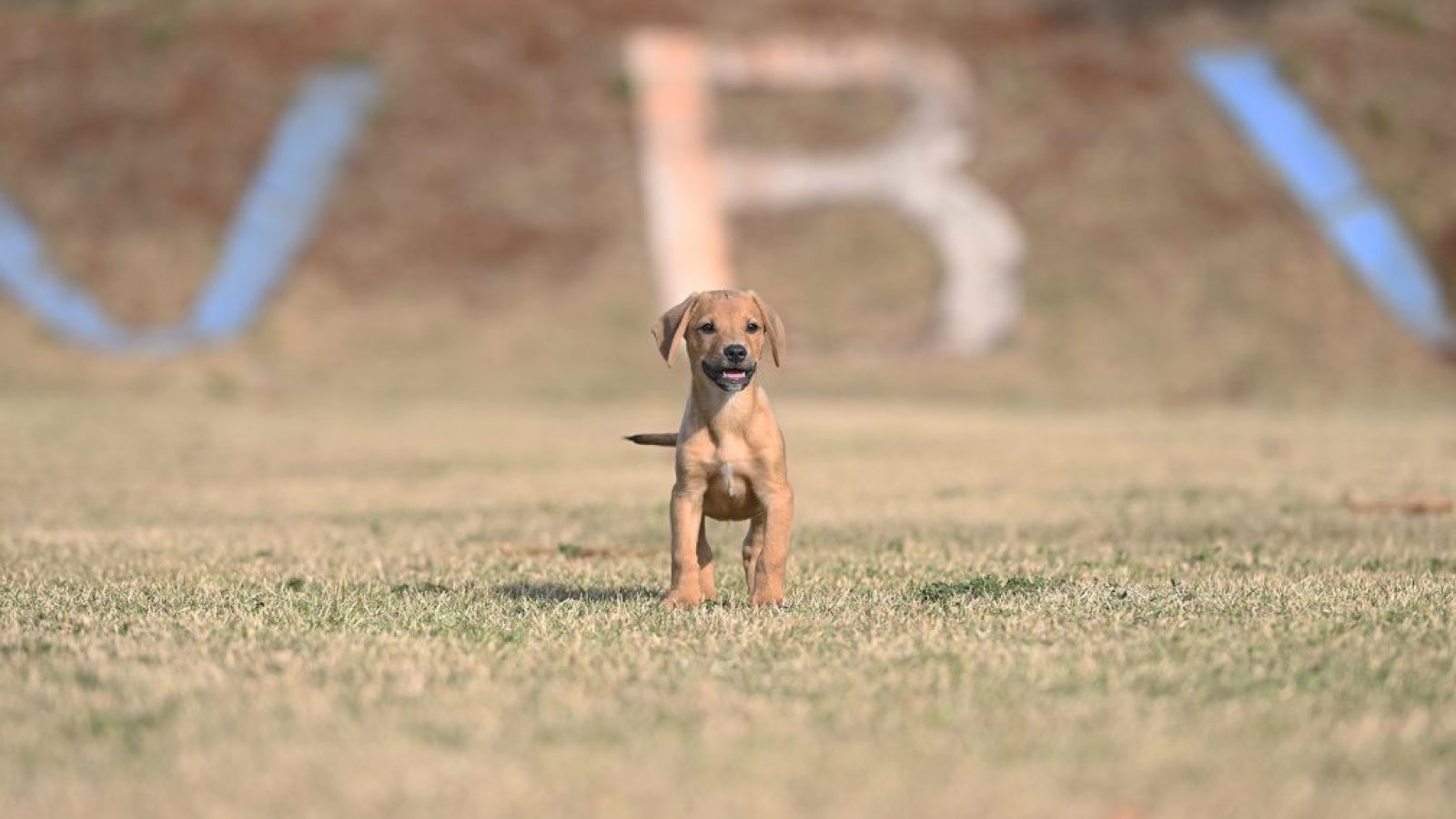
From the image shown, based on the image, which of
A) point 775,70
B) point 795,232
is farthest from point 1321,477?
point 775,70

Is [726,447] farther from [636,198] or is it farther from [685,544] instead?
[636,198]

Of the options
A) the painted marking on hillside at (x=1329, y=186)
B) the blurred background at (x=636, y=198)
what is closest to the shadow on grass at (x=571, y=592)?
the blurred background at (x=636, y=198)

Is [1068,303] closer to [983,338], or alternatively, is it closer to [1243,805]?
[983,338]

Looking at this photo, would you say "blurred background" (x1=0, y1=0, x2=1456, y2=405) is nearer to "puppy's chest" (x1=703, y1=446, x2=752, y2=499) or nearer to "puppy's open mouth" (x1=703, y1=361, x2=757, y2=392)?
"puppy's chest" (x1=703, y1=446, x2=752, y2=499)

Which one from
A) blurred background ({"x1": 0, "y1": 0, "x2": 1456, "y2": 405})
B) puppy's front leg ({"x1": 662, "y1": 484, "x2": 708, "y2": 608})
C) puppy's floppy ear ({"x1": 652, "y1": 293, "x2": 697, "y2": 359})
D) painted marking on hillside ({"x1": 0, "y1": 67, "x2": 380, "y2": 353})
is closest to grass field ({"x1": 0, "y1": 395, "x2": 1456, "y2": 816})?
puppy's front leg ({"x1": 662, "y1": 484, "x2": 708, "y2": 608})

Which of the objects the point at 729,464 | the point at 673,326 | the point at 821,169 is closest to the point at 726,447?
the point at 729,464

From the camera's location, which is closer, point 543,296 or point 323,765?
point 323,765

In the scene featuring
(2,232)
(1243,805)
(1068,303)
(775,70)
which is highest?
(775,70)

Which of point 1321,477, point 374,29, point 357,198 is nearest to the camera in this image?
point 1321,477

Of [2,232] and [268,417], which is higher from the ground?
[2,232]

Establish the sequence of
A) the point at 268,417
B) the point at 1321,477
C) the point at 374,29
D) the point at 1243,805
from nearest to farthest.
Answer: the point at 1243,805, the point at 1321,477, the point at 268,417, the point at 374,29

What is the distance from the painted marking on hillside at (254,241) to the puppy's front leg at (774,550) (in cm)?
3599

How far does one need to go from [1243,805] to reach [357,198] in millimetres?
43784

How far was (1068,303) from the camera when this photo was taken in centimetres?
4472
